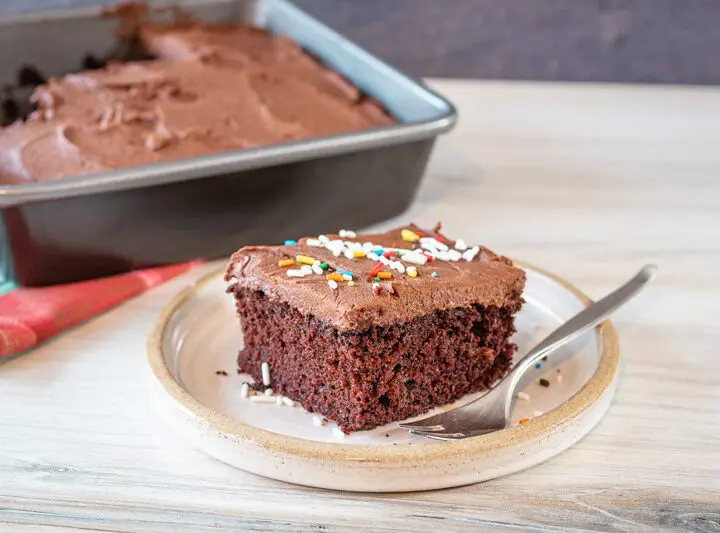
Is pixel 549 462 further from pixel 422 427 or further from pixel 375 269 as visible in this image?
pixel 375 269

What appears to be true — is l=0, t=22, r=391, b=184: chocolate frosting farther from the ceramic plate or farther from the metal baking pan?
the ceramic plate

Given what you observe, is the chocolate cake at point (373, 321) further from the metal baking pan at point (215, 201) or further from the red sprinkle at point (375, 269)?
the metal baking pan at point (215, 201)

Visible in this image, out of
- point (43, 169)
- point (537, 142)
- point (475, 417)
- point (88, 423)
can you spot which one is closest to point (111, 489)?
point (88, 423)

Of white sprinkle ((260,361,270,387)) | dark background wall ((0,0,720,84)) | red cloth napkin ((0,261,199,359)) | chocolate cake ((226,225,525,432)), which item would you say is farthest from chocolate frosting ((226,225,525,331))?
dark background wall ((0,0,720,84))

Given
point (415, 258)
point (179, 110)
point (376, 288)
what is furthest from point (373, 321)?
point (179, 110)

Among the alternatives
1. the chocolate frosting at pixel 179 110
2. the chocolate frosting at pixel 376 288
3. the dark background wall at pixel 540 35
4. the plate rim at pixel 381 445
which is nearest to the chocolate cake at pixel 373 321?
the chocolate frosting at pixel 376 288
